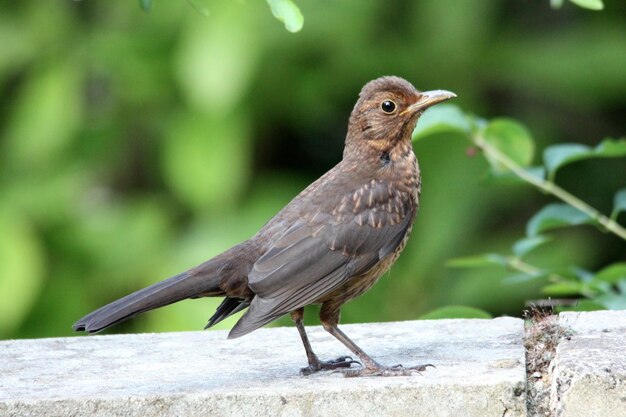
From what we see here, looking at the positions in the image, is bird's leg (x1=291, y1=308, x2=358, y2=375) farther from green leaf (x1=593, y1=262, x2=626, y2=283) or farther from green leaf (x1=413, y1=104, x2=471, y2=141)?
green leaf (x1=593, y1=262, x2=626, y2=283)

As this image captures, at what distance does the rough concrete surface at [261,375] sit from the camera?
3.43m

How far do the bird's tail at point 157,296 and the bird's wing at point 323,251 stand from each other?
0.15 metres

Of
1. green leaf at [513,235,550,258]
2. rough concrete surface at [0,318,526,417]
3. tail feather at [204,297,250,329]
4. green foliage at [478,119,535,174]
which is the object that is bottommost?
rough concrete surface at [0,318,526,417]

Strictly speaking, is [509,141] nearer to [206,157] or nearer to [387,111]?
[387,111]

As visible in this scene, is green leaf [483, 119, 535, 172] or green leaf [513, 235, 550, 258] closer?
green leaf [513, 235, 550, 258]

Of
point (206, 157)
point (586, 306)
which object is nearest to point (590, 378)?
point (586, 306)

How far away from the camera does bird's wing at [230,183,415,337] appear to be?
151 inches

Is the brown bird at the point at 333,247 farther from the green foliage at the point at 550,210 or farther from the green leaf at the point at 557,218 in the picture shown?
the green leaf at the point at 557,218

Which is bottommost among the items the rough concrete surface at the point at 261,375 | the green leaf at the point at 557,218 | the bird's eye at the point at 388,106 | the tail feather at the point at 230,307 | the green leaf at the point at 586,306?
the rough concrete surface at the point at 261,375

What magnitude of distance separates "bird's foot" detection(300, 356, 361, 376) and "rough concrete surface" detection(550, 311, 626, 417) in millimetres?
741

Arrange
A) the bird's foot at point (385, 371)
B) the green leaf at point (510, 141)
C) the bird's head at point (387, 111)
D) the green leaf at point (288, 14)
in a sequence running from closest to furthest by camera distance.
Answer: the green leaf at point (288, 14) → the bird's foot at point (385, 371) → the bird's head at point (387, 111) → the green leaf at point (510, 141)

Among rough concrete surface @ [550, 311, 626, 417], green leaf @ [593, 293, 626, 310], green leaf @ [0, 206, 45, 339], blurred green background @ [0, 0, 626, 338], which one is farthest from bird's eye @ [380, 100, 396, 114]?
green leaf @ [0, 206, 45, 339]

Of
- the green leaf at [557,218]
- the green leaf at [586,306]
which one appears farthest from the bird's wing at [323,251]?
the green leaf at [586,306]

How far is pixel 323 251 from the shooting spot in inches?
159
